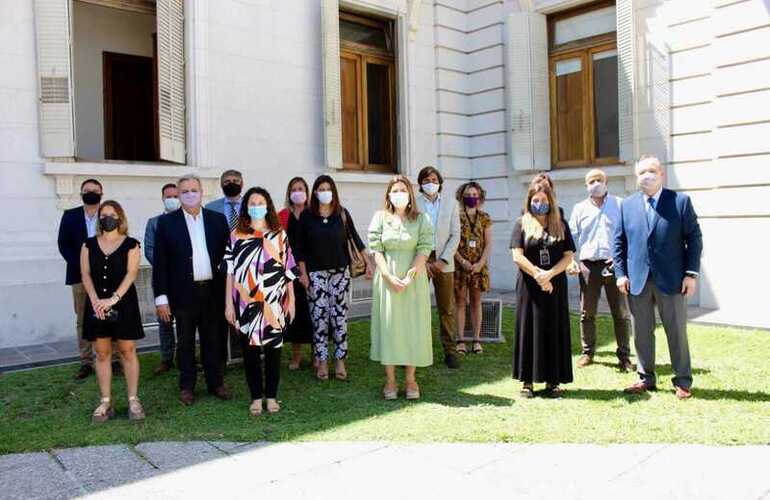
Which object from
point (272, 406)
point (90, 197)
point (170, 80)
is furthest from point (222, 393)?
point (170, 80)

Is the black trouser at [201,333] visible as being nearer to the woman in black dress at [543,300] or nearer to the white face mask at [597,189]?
the woman in black dress at [543,300]

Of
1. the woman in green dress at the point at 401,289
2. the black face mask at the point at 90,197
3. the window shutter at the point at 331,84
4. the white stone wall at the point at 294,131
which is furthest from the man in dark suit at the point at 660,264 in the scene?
the window shutter at the point at 331,84

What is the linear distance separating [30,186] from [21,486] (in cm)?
525

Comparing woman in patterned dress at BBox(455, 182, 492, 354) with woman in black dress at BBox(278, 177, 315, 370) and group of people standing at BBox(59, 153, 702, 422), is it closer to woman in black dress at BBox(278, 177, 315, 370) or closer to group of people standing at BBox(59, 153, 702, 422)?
group of people standing at BBox(59, 153, 702, 422)

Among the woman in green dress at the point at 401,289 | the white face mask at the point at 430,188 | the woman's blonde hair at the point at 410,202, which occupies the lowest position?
the woman in green dress at the point at 401,289

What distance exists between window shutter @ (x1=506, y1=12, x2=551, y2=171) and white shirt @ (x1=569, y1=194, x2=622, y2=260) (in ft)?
17.7

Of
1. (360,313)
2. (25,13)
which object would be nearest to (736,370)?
(360,313)

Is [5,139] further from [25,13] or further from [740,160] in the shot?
[740,160]

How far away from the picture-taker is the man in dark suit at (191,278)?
594 cm

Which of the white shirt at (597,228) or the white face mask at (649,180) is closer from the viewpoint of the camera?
the white face mask at (649,180)

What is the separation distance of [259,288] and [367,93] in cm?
761

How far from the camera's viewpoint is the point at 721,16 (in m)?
9.94

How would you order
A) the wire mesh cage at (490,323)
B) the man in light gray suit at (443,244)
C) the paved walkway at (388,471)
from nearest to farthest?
the paved walkway at (388,471) → the man in light gray suit at (443,244) → the wire mesh cage at (490,323)

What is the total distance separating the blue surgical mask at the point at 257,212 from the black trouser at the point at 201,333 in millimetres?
784
